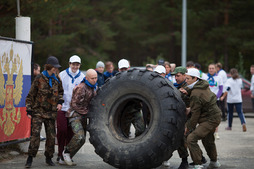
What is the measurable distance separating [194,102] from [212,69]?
527cm

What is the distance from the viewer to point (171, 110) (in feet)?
21.7

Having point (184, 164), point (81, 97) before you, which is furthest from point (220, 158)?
point (81, 97)

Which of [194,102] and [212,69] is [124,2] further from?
[194,102]

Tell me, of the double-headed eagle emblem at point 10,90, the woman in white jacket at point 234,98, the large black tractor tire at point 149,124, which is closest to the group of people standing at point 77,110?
the large black tractor tire at point 149,124

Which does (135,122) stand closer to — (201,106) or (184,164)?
(184,164)

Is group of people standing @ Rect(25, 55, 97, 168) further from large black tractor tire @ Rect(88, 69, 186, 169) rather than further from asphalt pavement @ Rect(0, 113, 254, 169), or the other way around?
large black tractor tire @ Rect(88, 69, 186, 169)

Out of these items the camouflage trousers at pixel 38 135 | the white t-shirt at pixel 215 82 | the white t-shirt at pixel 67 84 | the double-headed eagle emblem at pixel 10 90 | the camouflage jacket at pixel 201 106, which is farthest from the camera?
the white t-shirt at pixel 215 82

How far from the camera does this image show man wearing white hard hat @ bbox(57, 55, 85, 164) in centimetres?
816

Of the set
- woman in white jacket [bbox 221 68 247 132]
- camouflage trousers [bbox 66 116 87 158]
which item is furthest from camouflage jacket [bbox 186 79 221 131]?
woman in white jacket [bbox 221 68 247 132]

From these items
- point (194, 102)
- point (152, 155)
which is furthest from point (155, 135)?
point (194, 102)

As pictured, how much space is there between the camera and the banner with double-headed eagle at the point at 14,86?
816 cm

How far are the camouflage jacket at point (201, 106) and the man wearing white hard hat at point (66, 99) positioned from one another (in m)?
2.27

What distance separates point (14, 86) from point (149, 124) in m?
3.01

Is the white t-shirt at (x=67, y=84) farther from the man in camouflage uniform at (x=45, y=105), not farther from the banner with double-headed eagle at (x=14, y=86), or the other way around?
the banner with double-headed eagle at (x=14, y=86)
